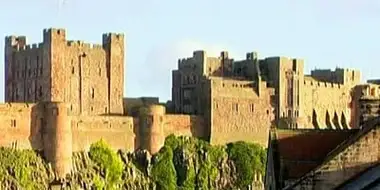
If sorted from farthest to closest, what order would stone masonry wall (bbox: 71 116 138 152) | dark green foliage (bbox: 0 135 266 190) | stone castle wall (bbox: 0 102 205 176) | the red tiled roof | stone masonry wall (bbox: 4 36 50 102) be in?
stone masonry wall (bbox: 4 36 50 102)
stone masonry wall (bbox: 71 116 138 152)
stone castle wall (bbox: 0 102 205 176)
dark green foliage (bbox: 0 135 266 190)
the red tiled roof

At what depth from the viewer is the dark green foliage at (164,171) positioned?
84.9 m

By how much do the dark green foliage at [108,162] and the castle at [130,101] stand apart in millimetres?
712

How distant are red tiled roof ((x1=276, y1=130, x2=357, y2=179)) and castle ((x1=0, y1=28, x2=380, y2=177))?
186 ft

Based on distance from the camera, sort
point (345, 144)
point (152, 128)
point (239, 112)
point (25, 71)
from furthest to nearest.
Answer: point (239, 112) < point (25, 71) < point (152, 128) < point (345, 144)

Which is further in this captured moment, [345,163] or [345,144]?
[345,144]

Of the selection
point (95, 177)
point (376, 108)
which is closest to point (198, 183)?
point (95, 177)

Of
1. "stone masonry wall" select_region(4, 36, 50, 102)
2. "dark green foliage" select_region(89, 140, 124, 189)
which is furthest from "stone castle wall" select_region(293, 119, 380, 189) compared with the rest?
"stone masonry wall" select_region(4, 36, 50, 102)

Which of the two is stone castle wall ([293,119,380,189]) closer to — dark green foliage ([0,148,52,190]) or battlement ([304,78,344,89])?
dark green foliage ([0,148,52,190])

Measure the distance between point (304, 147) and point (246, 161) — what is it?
233 ft

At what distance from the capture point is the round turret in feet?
284

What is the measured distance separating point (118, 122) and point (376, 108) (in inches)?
2554

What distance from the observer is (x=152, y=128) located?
285ft

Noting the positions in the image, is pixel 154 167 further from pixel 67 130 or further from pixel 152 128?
pixel 67 130

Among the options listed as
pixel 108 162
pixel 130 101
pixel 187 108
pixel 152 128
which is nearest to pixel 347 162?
pixel 108 162
